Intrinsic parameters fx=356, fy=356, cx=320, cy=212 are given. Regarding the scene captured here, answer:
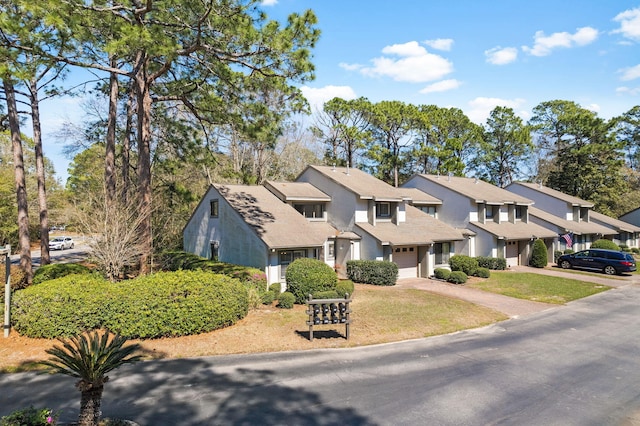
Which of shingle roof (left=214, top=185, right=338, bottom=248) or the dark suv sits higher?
shingle roof (left=214, top=185, right=338, bottom=248)

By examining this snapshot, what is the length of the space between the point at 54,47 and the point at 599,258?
39.1 meters

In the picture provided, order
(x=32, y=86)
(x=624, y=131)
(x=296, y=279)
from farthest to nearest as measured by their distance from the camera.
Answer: (x=624, y=131), (x=32, y=86), (x=296, y=279)

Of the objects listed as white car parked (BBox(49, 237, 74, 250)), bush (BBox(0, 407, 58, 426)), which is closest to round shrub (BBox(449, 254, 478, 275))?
bush (BBox(0, 407, 58, 426))

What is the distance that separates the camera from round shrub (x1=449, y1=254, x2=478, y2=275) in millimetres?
27469

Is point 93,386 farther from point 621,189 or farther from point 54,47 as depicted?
point 621,189

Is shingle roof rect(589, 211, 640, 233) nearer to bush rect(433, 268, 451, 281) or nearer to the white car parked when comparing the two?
bush rect(433, 268, 451, 281)

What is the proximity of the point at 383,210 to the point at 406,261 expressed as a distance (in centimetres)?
446

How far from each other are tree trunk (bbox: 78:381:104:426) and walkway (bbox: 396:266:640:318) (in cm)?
1676

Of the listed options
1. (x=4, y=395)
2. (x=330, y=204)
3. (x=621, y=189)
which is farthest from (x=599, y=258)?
(x=4, y=395)

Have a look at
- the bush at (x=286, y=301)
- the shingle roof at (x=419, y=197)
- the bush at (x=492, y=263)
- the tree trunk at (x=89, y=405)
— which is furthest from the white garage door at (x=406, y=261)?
the tree trunk at (x=89, y=405)

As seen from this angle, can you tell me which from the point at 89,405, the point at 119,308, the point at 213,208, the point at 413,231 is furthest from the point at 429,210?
the point at 89,405

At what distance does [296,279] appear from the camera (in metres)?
18.5

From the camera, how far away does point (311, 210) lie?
28.7 metres

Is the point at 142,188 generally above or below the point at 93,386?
above
